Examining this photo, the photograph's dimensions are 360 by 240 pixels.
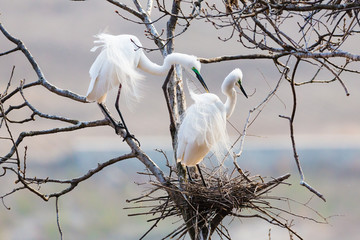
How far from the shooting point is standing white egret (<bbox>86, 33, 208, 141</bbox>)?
3871 mm

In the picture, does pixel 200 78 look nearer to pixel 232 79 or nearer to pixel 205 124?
pixel 232 79

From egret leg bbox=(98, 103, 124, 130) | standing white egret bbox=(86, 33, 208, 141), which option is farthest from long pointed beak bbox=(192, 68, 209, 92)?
egret leg bbox=(98, 103, 124, 130)

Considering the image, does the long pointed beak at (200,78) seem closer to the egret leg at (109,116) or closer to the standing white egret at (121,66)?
the standing white egret at (121,66)

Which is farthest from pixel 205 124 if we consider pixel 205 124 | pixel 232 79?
pixel 232 79

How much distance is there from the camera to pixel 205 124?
3.62 metres

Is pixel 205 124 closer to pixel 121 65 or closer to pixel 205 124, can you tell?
pixel 205 124

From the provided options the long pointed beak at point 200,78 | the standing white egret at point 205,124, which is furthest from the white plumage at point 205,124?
the long pointed beak at point 200,78

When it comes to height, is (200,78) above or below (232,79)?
above

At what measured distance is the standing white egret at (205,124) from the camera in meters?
3.59

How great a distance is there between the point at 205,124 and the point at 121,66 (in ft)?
2.77

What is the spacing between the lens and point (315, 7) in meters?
2.48

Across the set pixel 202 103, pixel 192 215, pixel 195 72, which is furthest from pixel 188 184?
pixel 195 72

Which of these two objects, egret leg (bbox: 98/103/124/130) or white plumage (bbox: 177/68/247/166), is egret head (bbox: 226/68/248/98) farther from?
egret leg (bbox: 98/103/124/130)

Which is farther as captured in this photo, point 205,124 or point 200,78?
point 200,78
